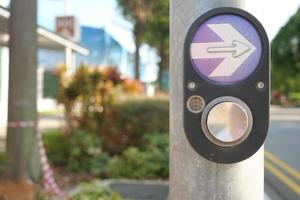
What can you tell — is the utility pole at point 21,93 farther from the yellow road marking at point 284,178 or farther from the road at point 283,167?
the yellow road marking at point 284,178

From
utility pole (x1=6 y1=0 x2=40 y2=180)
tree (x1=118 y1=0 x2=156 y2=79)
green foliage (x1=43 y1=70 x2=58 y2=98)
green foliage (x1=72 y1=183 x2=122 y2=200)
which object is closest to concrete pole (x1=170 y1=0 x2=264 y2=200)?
green foliage (x1=72 y1=183 x2=122 y2=200)

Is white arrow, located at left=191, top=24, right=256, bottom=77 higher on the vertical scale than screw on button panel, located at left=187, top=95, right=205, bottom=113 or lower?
higher

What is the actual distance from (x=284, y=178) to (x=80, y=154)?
351 centimetres

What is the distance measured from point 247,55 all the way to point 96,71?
9.18 metres

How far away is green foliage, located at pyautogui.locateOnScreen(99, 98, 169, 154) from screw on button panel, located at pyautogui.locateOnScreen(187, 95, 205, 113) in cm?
770

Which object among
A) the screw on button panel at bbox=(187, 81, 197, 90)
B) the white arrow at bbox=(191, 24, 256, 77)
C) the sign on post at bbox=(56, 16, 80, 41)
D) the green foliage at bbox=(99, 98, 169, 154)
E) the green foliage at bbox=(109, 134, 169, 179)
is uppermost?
the sign on post at bbox=(56, 16, 80, 41)

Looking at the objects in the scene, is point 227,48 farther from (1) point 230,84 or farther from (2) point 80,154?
(2) point 80,154

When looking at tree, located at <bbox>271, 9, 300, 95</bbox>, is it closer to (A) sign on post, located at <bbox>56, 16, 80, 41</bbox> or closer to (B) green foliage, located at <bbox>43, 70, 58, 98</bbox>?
(B) green foliage, located at <bbox>43, 70, 58, 98</bbox>

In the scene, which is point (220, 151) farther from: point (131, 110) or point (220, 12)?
point (131, 110)

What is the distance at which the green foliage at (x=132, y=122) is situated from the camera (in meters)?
9.30

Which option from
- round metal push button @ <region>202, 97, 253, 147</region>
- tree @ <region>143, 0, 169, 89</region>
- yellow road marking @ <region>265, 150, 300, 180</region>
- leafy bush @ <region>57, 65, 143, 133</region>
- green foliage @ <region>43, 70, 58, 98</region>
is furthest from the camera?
tree @ <region>143, 0, 169, 89</region>

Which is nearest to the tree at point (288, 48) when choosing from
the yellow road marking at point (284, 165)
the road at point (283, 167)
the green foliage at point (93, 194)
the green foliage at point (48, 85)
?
the green foliage at point (48, 85)

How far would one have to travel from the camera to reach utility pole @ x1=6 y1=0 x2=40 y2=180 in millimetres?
6742

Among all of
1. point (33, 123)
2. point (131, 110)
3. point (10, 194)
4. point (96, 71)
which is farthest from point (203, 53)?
point (96, 71)
